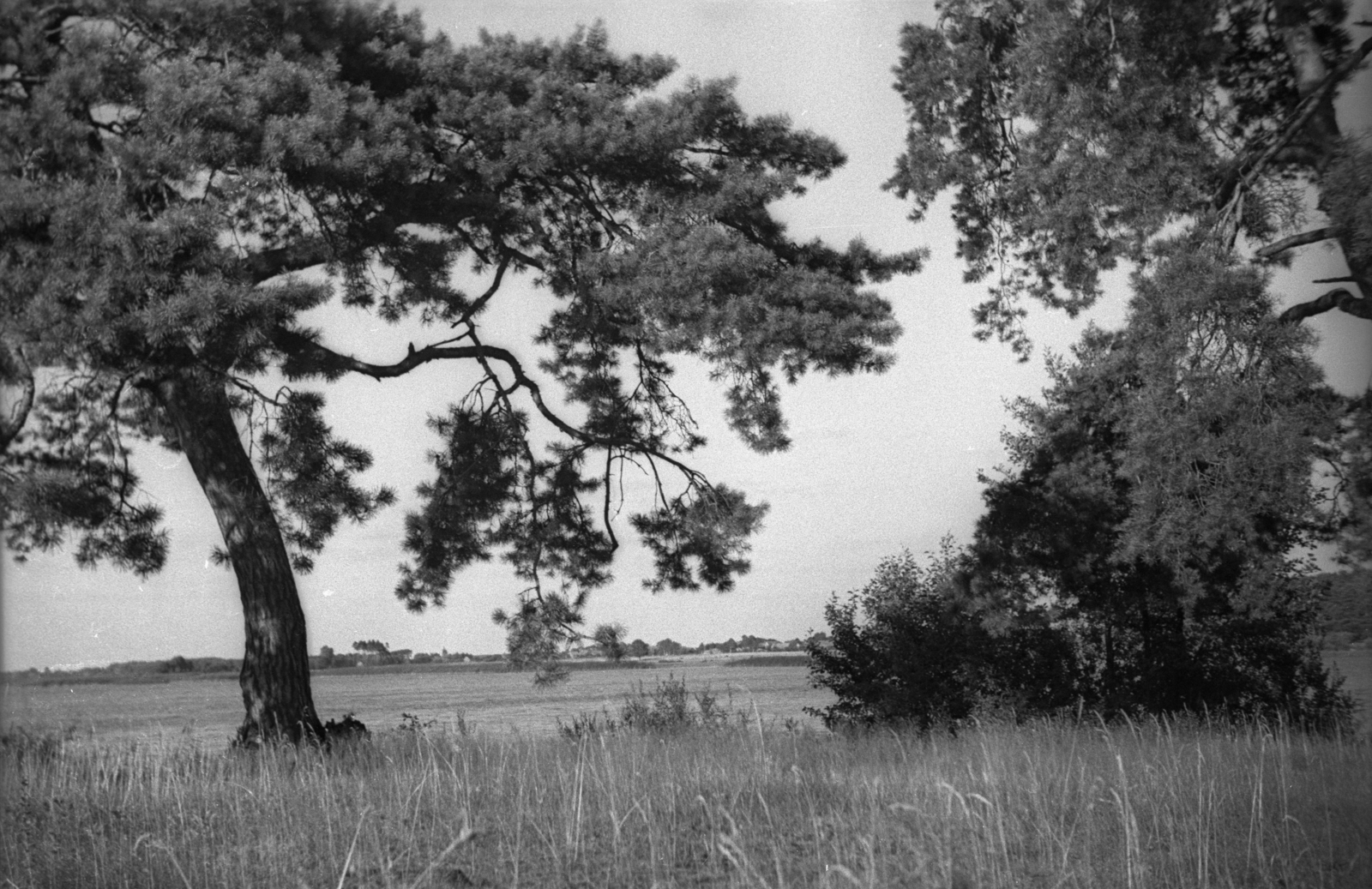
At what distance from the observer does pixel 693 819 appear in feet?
21.2

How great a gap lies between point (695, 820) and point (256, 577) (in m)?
6.76

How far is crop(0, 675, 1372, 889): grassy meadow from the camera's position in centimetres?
528

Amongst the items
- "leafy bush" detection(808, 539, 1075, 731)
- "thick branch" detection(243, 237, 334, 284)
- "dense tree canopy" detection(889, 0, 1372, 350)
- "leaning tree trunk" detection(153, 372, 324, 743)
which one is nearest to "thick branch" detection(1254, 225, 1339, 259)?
"dense tree canopy" detection(889, 0, 1372, 350)

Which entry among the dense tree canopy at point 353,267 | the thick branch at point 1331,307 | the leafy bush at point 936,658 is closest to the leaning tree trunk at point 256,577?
the dense tree canopy at point 353,267

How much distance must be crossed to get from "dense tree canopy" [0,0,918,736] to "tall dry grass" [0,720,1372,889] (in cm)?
313

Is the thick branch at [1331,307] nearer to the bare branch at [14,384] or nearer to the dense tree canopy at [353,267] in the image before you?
the dense tree canopy at [353,267]

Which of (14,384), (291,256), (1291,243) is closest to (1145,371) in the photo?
(1291,243)

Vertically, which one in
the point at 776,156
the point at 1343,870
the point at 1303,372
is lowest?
the point at 1343,870

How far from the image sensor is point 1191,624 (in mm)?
16547

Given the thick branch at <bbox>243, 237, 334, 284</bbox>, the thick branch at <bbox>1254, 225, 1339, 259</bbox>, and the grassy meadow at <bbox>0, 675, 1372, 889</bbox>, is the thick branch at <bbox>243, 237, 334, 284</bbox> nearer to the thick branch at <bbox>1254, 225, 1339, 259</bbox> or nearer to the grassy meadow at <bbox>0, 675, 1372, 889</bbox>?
the grassy meadow at <bbox>0, 675, 1372, 889</bbox>

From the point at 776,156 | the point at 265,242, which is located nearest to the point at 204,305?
the point at 265,242

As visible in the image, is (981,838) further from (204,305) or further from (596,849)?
Answer: (204,305)

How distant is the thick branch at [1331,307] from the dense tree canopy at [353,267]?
13.5ft

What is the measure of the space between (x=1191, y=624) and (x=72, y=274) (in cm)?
1484
